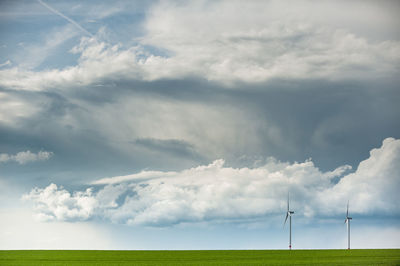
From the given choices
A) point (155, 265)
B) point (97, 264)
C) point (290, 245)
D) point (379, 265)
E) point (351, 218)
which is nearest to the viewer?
point (379, 265)

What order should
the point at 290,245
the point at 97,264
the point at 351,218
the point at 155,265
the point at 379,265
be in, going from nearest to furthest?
the point at 379,265, the point at 155,265, the point at 97,264, the point at 290,245, the point at 351,218

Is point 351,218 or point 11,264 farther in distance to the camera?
point 351,218

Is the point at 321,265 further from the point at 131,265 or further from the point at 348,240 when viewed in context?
the point at 348,240

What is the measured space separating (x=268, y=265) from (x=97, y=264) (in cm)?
2373

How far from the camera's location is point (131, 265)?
74562mm

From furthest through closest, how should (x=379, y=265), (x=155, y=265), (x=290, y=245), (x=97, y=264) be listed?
1. (x=290, y=245)
2. (x=97, y=264)
3. (x=155, y=265)
4. (x=379, y=265)

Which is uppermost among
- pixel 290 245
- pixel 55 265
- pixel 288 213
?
pixel 288 213

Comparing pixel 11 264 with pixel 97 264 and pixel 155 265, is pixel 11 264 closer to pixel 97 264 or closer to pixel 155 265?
pixel 97 264

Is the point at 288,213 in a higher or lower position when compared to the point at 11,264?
higher

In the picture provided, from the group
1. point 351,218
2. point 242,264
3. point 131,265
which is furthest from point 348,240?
point 131,265

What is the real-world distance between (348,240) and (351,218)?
6955 mm

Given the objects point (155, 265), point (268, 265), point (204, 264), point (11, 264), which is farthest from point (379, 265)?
point (11, 264)

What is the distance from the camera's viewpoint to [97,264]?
7838 cm

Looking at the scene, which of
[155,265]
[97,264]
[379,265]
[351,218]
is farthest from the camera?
[351,218]
